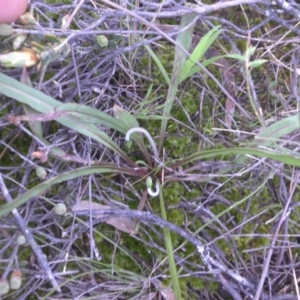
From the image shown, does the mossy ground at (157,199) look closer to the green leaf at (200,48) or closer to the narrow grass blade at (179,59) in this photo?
the narrow grass blade at (179,59)

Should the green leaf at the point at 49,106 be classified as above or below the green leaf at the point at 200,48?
below

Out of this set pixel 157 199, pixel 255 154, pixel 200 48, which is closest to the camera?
pixel 255 154

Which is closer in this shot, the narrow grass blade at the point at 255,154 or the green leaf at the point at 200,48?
the narrow grass blade at the point at 255,154

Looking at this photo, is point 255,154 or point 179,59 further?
point 179,59

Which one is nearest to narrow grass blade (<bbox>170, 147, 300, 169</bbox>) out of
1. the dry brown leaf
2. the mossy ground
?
the mossy ground

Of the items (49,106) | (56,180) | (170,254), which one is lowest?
(170,254)

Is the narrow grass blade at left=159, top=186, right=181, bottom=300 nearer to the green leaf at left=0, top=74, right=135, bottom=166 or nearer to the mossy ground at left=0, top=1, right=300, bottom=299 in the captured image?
the mossy ground at left=0, top=1, right=300, bottom=299

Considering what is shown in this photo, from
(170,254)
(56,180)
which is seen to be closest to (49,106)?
(56,180)

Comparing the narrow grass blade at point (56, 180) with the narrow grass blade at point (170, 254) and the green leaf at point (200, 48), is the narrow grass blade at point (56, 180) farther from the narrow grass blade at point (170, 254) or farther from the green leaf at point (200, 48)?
the green leaf at point (200, 48)

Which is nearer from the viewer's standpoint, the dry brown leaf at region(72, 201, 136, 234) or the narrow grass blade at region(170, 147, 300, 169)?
the narrow grass blade at region(170, 147, 300, 169)

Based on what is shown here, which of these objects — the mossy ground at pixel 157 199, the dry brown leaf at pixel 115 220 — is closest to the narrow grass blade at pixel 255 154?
the mossy ground at pixel 157 199

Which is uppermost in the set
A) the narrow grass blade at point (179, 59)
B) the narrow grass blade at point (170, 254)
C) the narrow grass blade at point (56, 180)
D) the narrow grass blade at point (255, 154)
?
the narrow grass blade at point (179, 59)

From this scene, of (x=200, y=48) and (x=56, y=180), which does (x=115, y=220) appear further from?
(x=200, y=48)

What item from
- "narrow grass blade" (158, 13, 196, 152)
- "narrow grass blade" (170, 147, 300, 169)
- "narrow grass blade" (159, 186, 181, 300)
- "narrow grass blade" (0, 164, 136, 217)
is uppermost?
"narrow grass blade" (158, 13, 196, 152)
